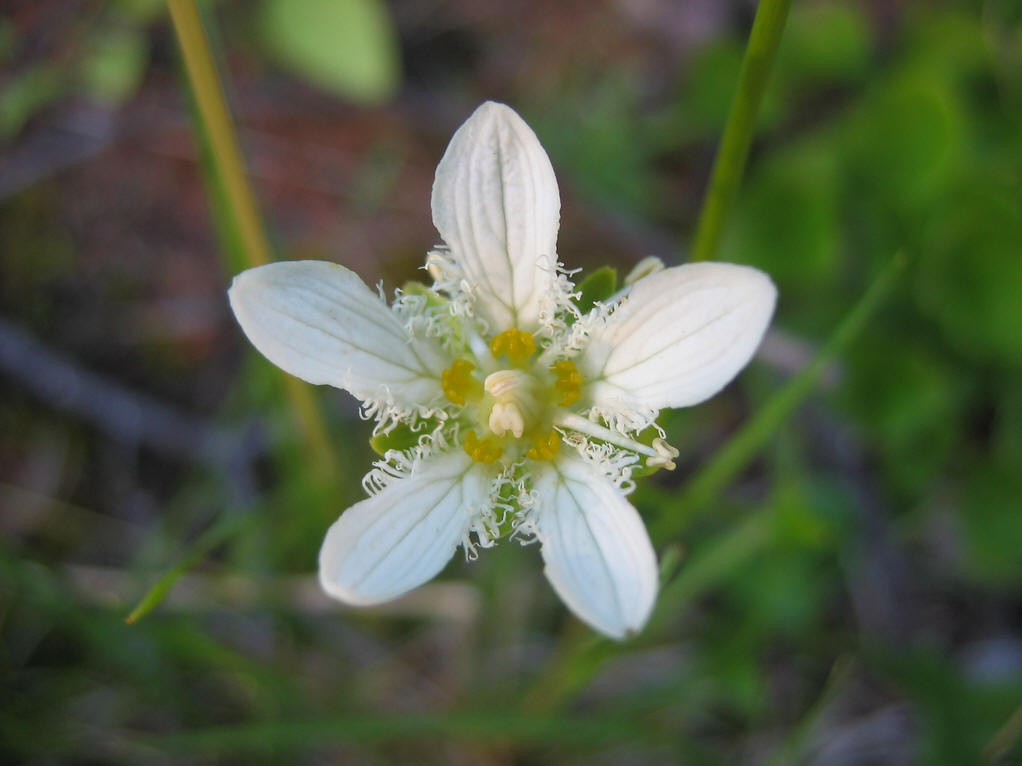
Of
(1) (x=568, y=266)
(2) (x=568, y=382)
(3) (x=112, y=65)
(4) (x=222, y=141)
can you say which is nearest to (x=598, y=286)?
(2) (x=568, y=382)

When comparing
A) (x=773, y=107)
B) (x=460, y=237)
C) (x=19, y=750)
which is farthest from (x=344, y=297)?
(x=773, y=107)

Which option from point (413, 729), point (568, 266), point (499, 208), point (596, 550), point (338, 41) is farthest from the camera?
point (568, 266)

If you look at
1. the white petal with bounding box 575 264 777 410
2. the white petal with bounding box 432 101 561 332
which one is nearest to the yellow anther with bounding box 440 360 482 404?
the white petal with bounding box 432 101 561 332

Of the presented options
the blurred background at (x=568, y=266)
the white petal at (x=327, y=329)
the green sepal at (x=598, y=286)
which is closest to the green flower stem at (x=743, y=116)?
the green sepal at (x=598, y=286)

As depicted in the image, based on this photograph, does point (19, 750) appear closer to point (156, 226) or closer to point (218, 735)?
point (218, 735)

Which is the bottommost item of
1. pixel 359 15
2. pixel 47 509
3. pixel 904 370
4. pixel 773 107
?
pixel 904 370

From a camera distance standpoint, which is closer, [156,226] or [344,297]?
[344,297]

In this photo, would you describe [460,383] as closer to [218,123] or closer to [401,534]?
[401,534]
